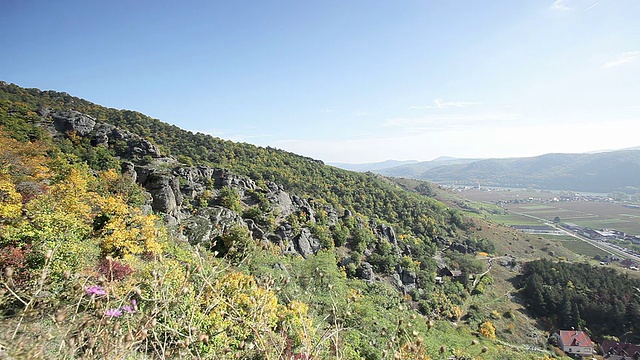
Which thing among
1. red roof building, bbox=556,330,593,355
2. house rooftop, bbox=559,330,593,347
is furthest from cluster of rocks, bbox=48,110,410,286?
house rooftop, bbox=559,330,593,347

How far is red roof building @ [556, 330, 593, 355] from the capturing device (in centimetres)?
4191

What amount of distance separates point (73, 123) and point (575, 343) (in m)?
83.8

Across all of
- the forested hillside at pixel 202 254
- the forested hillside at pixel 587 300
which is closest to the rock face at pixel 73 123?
the forested hillside at pixel 202 254

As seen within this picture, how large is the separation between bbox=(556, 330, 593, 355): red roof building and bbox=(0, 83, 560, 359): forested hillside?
10648 mm

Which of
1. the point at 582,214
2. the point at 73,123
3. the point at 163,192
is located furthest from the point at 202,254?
the point at 582,214

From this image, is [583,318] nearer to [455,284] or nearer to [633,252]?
[455,284]

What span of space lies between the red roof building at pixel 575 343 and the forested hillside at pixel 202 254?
10.6 m

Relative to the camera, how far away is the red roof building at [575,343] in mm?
41906

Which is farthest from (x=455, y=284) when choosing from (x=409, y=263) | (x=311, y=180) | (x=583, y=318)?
(x=311, y=180)

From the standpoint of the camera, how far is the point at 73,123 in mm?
44500

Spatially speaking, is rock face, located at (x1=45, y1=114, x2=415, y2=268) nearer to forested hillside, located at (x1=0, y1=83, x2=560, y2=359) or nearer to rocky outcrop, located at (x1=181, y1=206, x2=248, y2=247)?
rocky outcrop, located at (x1=181, y1=206, x2=248, y2=247)

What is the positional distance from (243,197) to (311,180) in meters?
35.2

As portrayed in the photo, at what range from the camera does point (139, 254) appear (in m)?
14.6

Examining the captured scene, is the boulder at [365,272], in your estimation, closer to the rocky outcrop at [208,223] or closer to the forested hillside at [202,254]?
the forested hillside at [202,254]
